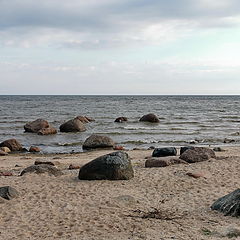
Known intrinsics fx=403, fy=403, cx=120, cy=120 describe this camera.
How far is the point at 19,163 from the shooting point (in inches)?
693

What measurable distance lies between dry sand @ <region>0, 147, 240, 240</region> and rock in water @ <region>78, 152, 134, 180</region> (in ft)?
1.03

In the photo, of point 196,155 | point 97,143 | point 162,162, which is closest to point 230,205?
point 162,162

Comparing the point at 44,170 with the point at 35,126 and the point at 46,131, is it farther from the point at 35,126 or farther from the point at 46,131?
the point at 35,126

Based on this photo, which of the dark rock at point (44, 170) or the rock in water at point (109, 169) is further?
the dark rock at point (44, 170)

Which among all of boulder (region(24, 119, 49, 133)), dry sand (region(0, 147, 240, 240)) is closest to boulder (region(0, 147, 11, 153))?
dry sand (region(0, 147, 240, 240))

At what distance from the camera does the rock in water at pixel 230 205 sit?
8656 mm

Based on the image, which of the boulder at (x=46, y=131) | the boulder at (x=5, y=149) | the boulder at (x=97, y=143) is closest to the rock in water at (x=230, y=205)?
the boulder at (x=97, y=143)

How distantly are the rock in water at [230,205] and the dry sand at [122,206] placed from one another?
0.51 feet

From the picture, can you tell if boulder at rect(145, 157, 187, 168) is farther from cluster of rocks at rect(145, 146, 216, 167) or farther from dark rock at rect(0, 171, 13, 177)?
dark rock at rect(0, 171, 13, 177)

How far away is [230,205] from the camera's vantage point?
29.0 feet

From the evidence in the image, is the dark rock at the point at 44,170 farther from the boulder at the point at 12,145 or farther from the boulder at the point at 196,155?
the boulder at the point at 12,145

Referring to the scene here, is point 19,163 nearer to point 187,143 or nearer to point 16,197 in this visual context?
point 16,197

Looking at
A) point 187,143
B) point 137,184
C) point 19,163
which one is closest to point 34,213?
point 137,184

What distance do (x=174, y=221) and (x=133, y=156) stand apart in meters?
10.6
